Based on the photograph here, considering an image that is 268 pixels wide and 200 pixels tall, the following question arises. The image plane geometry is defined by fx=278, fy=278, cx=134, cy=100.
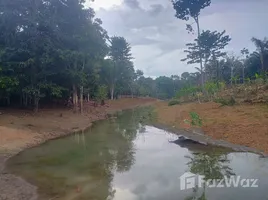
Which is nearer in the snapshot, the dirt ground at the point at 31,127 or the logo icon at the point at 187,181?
the logo icon at the point at 187,181

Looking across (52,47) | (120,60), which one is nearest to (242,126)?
(52,47)

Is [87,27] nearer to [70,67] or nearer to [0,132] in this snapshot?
[70,67]

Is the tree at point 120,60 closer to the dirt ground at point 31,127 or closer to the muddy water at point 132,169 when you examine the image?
the dirt ground at point 31,127

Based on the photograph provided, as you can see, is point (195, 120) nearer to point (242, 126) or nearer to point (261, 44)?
point (242, 126)

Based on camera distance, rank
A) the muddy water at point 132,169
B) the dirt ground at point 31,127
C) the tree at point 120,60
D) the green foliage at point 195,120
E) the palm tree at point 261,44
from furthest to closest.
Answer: the tree at point 120,60
the palm tree at point 261,44
the green foliage at point 195,120
the dirt ground at point 31,127
the muddy water at point 132,169

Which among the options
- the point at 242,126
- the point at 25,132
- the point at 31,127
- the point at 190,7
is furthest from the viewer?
the point at 190,7

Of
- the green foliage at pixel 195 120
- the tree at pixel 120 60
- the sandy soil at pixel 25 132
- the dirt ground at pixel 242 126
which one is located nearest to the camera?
the sandy soil at pixel 25 132

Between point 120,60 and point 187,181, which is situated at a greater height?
point 120,60

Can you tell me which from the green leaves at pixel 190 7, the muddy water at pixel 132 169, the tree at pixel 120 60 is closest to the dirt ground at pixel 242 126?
the muddy water at pixel 132 169

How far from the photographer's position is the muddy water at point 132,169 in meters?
8.21

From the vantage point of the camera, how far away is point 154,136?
19.7m

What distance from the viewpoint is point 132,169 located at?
36.3 feet

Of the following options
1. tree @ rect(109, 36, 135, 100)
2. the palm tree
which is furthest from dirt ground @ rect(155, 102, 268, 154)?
tree @ rect(109, 36, 135, 100)

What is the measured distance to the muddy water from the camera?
821 centimetres
